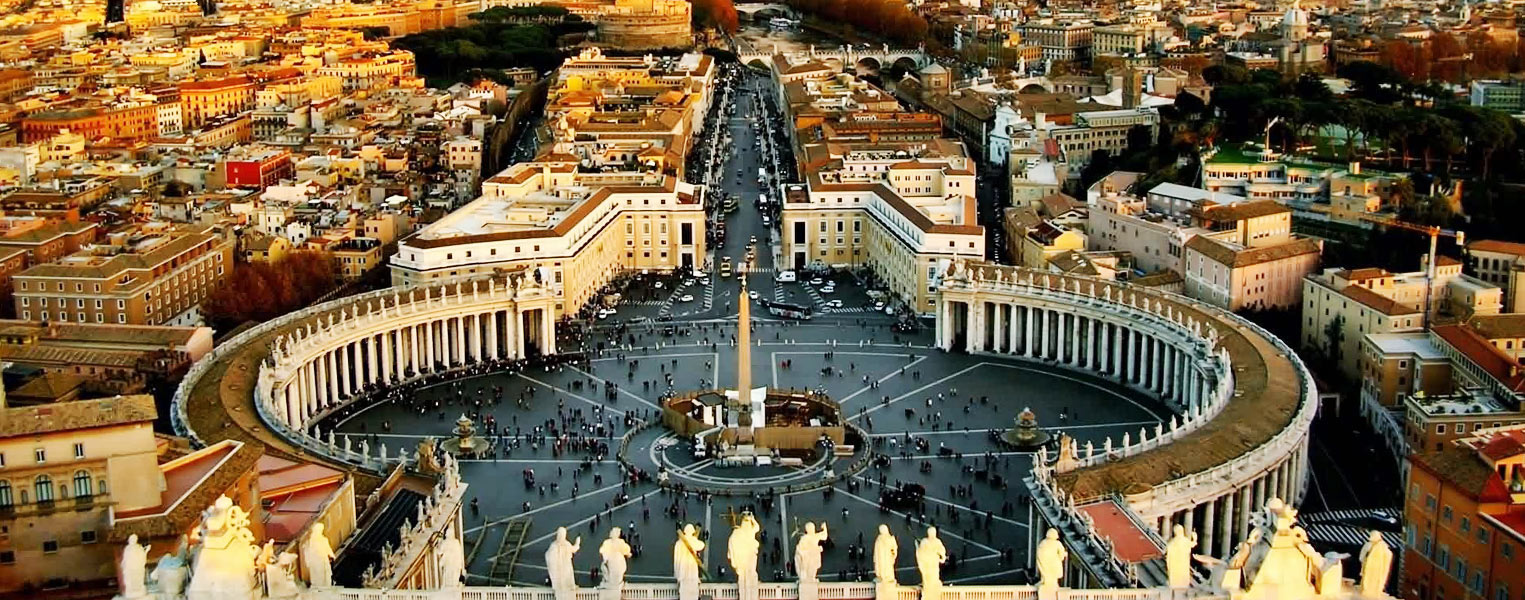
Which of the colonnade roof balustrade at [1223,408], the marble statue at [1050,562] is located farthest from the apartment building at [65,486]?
the colonnade roof balustrade at [1223,408]

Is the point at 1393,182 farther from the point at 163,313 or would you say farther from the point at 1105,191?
the point at 163,313

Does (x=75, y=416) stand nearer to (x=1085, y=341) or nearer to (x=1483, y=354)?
(x=1483, y=354)

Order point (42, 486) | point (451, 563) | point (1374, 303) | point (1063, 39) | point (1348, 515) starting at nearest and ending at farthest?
point (451, 563) → point (42, 486) → point (1348, 515) → point (1374, 303) → point (1063, 39)

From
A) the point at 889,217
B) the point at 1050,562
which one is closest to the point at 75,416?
the point at 1050,562

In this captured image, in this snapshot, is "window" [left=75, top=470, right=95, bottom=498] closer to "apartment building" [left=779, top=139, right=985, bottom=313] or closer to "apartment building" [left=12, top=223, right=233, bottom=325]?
"apartment building" [left=12, top=223, right=233, bottom=325]

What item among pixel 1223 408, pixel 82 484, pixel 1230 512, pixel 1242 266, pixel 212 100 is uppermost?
pixel 82 484

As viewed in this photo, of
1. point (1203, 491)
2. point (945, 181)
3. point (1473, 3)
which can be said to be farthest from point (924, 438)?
point (1473, 3)

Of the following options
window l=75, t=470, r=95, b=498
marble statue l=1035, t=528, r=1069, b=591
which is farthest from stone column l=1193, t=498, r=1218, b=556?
window l=75, t=470, r=95, b=498

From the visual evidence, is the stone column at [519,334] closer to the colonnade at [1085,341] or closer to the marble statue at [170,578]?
the colonnade at [1085,341]
